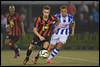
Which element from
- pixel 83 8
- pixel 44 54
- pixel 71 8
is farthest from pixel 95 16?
pixel 44 54

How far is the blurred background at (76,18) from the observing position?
23.1 m

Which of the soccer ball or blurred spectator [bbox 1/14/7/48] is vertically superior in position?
the soccer ball

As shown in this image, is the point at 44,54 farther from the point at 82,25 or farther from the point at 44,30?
the point at 82,25

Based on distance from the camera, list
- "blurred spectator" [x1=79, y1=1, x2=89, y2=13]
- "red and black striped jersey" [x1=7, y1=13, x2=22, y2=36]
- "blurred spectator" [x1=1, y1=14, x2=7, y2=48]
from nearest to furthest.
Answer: "red and black striped jersey" [x1=7, y1=13, x2=22, y2=36] → "blurred spectator" [x1=1, y1=14, x2=7, y2=48] → "blurred spectator" [x1=79, y1=1, x2=89, y2=13]

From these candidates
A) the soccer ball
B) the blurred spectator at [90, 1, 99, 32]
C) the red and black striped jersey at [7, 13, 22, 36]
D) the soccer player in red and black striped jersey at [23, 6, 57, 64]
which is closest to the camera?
the soccer ball

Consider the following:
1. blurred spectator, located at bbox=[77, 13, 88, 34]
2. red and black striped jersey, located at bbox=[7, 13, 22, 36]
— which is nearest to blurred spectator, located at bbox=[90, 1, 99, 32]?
blurred spectator, located at bbox=[77, 13, 88, 34]

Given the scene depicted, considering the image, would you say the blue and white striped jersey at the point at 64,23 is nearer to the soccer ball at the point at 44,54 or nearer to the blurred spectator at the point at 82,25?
the soccer ball at the point at 44,54

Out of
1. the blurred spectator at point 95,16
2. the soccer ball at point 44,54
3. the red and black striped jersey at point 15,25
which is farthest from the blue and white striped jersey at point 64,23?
the blurred spectator at point 95,16

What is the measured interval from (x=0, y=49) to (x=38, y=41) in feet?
26.3

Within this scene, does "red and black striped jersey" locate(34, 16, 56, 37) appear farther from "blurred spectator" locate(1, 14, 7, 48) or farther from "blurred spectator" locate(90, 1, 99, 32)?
"blurred spectator" locate(90, 1, 99, 32)

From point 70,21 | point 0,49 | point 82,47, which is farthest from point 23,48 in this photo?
point 70,21

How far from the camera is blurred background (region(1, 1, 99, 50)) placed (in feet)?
75.7

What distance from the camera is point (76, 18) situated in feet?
79.1

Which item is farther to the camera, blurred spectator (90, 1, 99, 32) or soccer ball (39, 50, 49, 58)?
blurred spectator (90, 1, 99, 32)
